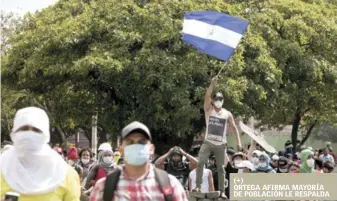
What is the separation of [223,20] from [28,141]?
817 centimetres

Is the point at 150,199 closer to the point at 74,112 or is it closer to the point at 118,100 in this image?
the point at 118,100

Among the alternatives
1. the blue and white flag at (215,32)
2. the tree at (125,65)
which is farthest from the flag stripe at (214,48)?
the tree at (125,65)

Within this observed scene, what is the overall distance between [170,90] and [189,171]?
25.9ft

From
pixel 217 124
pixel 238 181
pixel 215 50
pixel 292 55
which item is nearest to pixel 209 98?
pixel 217 124

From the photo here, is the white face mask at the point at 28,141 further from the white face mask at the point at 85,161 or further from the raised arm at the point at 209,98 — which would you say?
the white face mask at the point at 85,161

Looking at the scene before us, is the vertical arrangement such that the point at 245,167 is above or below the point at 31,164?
below

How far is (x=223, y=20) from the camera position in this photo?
13.0m

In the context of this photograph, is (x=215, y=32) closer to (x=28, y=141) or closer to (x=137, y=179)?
(x=137, y=179)

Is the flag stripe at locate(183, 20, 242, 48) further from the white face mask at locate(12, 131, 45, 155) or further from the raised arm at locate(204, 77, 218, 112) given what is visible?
the white face mask at locate(12, 131, 45, 155)

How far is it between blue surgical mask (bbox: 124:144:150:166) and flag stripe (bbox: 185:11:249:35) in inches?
308

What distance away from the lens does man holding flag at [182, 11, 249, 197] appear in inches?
479

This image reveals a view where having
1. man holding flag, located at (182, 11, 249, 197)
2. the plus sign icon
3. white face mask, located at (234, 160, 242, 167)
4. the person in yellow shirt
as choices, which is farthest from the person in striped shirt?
white face mask, located at (234, 160, 242, 167)

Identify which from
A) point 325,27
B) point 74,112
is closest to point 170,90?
point 74,112

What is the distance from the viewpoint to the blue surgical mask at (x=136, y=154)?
16.6 feet
